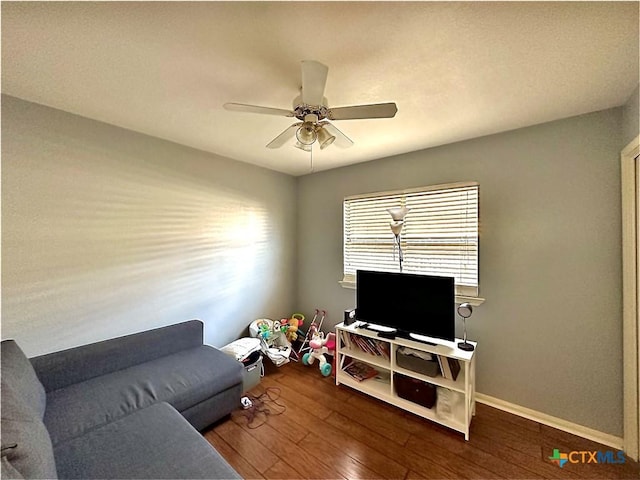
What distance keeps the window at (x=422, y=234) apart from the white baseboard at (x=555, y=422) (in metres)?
0.91

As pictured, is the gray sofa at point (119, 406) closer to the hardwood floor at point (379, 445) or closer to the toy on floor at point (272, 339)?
the hardwood floor at point (379, 445)

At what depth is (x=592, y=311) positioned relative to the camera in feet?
5.78

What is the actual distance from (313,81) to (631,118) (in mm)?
2042

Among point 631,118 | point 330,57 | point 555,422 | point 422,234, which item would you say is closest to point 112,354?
point 330,57

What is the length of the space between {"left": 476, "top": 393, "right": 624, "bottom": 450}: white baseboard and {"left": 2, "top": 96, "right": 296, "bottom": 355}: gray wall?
99.4 inches

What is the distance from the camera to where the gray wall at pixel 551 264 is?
1722 mm

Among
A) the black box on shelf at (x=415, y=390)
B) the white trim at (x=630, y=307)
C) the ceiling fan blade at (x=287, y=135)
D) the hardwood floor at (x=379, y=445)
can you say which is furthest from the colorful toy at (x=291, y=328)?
the white trim at (x=630, y=307)

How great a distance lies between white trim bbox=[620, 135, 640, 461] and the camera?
1.58 m

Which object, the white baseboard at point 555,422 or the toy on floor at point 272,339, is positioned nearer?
the white baseboard at point 555,422

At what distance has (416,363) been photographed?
2.02m

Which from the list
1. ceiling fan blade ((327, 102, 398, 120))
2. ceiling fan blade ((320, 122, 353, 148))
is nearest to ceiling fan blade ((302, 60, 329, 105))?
ceiling fan blade ((327, 102, 398, 120))

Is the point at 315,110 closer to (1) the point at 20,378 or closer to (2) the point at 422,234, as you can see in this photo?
(2) the point at 422,234

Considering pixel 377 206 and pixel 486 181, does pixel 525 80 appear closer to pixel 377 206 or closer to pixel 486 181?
pixel 486 181

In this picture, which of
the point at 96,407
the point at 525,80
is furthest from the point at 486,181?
the point at 96,407
